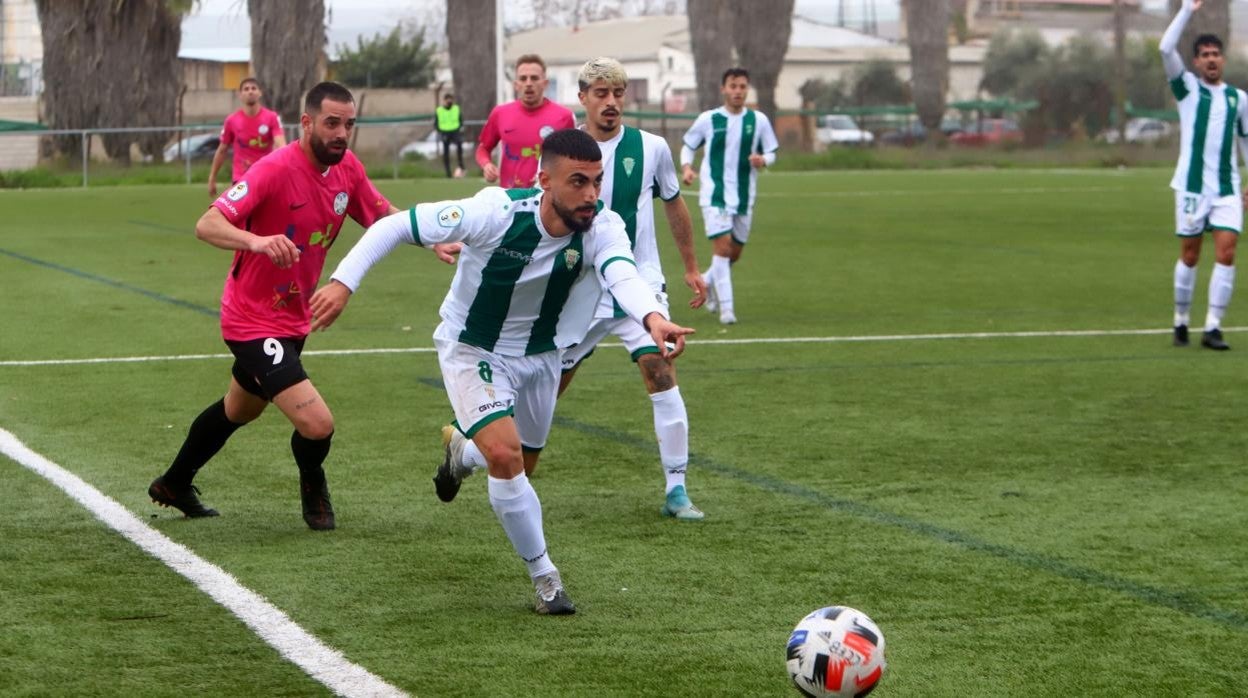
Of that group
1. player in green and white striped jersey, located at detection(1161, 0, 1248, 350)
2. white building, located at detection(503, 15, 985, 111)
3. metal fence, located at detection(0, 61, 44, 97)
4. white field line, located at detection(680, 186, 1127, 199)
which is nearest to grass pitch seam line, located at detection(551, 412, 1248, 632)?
player in green and white striped jersey, located at detection(1161, 0, 1248, 350)

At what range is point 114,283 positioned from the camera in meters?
17.3

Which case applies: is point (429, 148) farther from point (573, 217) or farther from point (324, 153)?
point (573, 217)

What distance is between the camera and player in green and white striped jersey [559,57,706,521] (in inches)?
294

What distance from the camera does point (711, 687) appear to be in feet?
16.4

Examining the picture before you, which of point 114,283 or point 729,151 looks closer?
point 729,151

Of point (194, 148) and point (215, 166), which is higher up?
point (215, 166)

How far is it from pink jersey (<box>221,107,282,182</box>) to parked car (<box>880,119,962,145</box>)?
35.2m

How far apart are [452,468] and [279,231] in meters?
1.16

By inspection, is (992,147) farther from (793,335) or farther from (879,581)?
(879,581)

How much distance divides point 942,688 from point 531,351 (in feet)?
6.64

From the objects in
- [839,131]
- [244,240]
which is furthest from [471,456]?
[839,131]

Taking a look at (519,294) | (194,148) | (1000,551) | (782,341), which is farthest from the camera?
(194,148)

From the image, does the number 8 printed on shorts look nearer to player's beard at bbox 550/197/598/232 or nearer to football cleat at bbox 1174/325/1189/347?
player's beard at bbox 550/197/598/232

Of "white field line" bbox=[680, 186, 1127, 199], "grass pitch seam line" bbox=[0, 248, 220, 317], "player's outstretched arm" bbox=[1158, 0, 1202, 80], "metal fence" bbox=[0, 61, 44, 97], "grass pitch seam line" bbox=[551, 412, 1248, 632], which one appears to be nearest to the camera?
"grass pitch seam line" bbox=[551, 412, 1248, 632]
